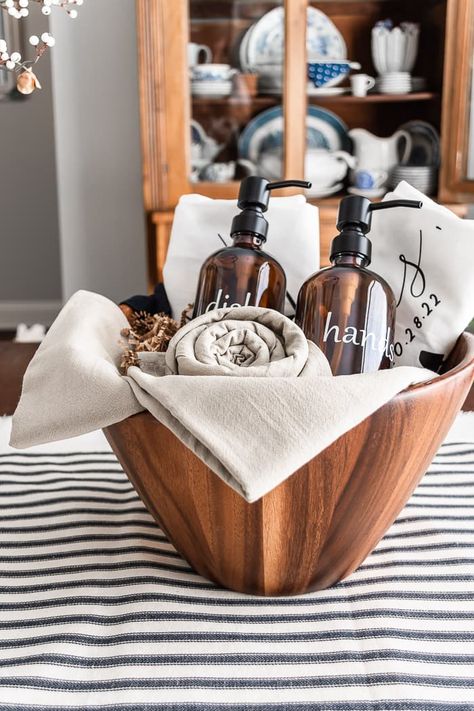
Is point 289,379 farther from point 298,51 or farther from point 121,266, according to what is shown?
point 121,266

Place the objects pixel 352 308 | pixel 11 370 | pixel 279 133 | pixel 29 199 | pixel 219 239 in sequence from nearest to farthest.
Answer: pixel 352 308
pixel 219 239
pixel 11 370
pixel 279 133
pixel 29 199

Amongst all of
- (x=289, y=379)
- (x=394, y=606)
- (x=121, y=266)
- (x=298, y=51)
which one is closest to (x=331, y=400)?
(x=289, y=379)

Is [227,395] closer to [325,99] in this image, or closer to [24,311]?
[325,99]

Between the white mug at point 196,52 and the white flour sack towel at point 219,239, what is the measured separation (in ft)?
5.02

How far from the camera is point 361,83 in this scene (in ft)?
7.55

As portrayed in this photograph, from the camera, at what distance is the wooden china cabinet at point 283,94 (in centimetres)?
Answer: 216

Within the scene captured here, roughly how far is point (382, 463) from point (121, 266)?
91.8 inches

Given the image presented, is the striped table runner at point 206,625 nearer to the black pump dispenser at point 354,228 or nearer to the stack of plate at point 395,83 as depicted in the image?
the black pump dispenser at point 354,228

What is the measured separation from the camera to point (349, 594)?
0.55 metres

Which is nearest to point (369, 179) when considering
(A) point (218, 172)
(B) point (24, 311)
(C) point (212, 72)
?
(A) point (218, 172)

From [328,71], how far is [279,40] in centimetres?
17

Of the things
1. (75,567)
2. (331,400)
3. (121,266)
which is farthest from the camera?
(121,266)

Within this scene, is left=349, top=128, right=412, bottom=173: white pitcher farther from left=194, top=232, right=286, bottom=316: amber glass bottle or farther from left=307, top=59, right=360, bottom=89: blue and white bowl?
left=194, top=232, right=286, bottom=316: amber glass bottle

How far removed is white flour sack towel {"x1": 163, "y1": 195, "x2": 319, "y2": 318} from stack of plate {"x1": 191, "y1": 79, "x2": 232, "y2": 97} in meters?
1.54
